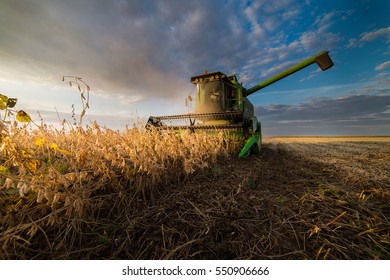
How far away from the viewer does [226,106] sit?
719 centimetres

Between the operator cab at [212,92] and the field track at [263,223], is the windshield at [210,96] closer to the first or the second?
the operator cab at [212,92]

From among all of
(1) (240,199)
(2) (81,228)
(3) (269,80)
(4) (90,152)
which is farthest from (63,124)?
(3) (269,80)

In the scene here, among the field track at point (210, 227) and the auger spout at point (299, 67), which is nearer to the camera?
the field track at point (210, 227)

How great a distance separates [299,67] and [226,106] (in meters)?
5.06

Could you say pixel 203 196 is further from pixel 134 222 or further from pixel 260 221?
pixel 134 222

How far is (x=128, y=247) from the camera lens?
3.79 ft

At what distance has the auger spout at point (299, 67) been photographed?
8.25 meters

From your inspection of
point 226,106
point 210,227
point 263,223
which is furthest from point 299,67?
point 210,227

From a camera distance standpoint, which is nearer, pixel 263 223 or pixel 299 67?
pixel 263 223

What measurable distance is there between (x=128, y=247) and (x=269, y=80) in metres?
9.64

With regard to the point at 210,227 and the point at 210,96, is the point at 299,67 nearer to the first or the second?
the point at 210,96

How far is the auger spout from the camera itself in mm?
8253

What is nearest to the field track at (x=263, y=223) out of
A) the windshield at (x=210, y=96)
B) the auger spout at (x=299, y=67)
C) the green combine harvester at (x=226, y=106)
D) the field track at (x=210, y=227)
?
the field track at (x=210, y=227)

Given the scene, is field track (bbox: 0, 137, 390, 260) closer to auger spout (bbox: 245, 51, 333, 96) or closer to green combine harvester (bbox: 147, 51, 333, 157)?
green combine harvester (bbox: 147, 51, 333, 157)
